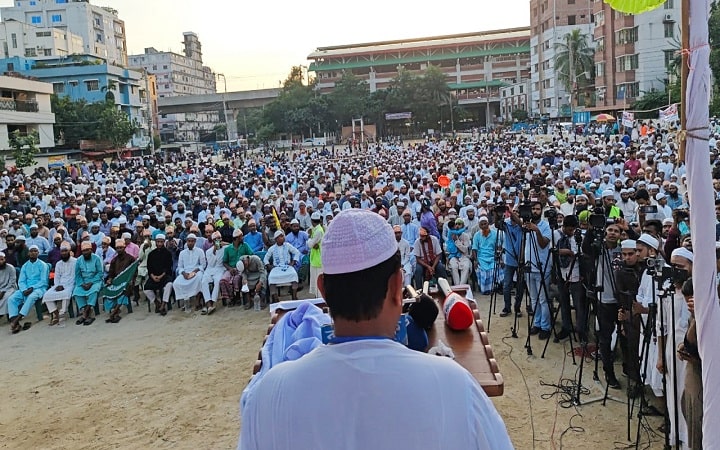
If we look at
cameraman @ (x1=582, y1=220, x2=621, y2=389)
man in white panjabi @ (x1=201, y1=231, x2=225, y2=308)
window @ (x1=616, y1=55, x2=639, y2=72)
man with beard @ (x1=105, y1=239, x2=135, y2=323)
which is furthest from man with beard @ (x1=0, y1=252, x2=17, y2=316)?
window @ (x1=616, y1=55, x2=639, y2=72)

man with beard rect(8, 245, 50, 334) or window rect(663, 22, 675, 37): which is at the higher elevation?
window rect(663, 22, 675, 37)

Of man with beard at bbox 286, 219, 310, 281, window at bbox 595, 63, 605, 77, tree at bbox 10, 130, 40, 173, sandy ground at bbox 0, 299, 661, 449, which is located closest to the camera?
sandy ground at bbox 0, 299, 661, 449

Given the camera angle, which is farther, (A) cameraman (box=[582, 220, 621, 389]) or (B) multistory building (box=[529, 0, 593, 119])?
(B) multistory building (box=[529, 0, 593, 119])

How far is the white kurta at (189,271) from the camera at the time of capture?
836 centimetres

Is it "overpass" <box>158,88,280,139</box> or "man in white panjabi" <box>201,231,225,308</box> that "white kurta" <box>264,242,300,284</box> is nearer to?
"man in white panjabi" <box>201,231,225,308</box>

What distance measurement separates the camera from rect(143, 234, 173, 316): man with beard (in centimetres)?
844

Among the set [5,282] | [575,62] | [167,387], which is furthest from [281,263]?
[575,62]

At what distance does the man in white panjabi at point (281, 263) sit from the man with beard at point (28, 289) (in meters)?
3.21

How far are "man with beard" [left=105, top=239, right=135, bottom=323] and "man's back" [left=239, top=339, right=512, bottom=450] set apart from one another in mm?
7847

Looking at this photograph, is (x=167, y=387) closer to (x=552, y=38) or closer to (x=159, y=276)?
(x=159, y=276)

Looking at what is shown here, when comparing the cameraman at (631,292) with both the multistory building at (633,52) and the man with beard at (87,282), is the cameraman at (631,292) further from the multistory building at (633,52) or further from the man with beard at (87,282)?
the multistory building at (633,52)

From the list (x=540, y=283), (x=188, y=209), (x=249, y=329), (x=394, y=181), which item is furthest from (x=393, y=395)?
(x=394, y=181)

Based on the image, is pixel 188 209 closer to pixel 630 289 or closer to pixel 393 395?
pixel 630 289

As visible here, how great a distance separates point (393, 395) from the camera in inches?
41.8
